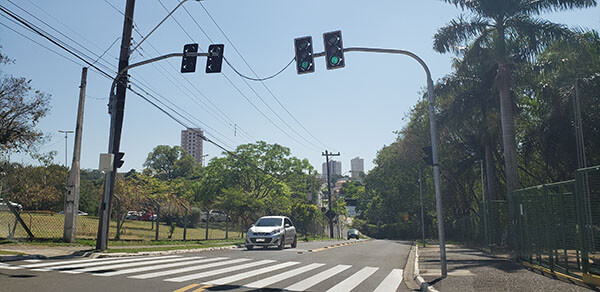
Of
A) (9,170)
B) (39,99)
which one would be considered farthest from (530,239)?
(9,170)

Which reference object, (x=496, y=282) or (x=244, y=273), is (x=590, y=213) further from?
(x=244, y=273)

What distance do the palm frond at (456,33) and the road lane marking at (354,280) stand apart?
14.6 meters

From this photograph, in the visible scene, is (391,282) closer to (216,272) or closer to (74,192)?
(216,272)

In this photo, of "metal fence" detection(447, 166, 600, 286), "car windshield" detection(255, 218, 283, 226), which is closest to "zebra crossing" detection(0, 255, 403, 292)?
"metal fence" detection(447, 166, 600, 286)

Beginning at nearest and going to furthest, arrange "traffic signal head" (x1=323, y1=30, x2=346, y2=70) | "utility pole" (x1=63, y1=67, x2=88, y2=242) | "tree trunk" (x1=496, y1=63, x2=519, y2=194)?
"traffic signal head" (x1=323, y1=30, x2=346, y2=70) → "utility pole" (x1=63, y1=67, x2=88, y2=242) → "tree trunk" (x1=496, y1=63, x2=519, y2=194)

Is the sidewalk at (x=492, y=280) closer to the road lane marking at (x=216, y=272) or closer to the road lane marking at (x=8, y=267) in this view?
the road lane marking at (x=216, y=272)

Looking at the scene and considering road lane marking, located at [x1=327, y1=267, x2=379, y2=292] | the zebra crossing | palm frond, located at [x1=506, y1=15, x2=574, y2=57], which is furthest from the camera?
palm frond, located at [x1=506, y1=15, x2=574, y2=57]

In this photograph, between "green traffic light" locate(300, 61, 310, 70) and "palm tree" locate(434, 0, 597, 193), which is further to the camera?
"palm tree" locate(434, 0, 597, 193)

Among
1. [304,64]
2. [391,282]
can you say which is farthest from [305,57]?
[391,282]

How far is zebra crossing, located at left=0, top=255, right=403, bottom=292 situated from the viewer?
10.2 meters

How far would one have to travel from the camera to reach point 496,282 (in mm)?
10344

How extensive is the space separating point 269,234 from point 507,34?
1570 centimetres

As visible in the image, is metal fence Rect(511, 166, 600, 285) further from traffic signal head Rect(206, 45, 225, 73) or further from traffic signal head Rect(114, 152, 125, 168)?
traffic signal head Rect(114, 152, 125, 168)

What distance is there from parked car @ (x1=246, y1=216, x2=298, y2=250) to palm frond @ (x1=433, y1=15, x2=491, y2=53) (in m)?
12.3
